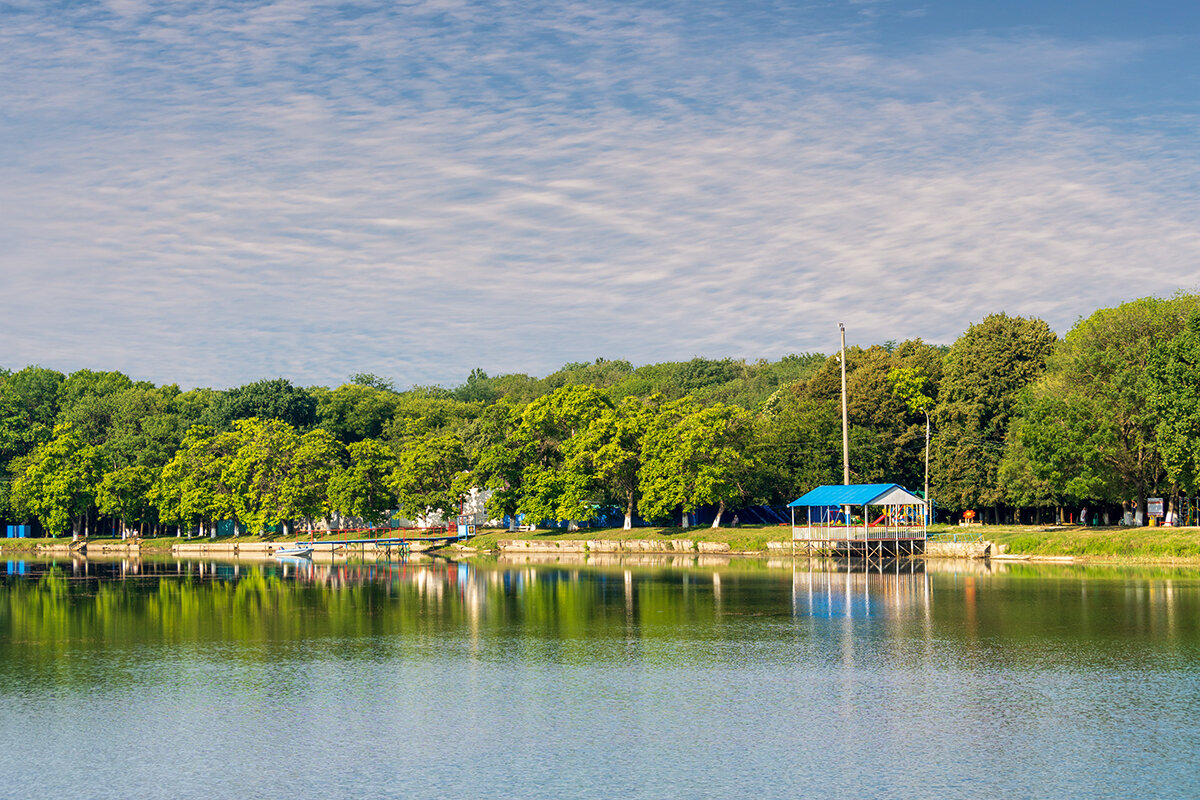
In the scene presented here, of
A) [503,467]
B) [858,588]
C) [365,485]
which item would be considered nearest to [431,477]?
[365,485]

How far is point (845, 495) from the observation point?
238 ft

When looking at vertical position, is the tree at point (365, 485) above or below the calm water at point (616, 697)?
above

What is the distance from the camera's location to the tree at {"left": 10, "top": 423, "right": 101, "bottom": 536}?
107200mm

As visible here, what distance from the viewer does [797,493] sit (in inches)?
3501

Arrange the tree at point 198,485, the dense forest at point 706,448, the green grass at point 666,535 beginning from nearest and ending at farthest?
the dense forest at point 706,448
the green grass at point 666,535
the tree at point 198,485

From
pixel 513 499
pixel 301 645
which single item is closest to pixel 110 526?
pixel 513 499

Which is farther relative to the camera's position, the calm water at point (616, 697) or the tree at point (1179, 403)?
the tree at point (1179, 403)

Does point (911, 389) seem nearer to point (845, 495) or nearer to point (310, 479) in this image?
point (845, 495)

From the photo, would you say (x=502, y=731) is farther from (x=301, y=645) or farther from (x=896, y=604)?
(x=896, y=604)

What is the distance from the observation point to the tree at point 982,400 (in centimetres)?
7994

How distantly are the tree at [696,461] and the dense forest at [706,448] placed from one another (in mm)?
176

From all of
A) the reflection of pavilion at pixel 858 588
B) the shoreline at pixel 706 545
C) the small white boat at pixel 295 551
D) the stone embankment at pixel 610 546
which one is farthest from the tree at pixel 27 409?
the reflection of pavilion at pixel 858 588

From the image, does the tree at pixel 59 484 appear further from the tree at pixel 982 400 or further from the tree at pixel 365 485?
the tree at pixel 982 400

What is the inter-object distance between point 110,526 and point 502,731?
383ft
